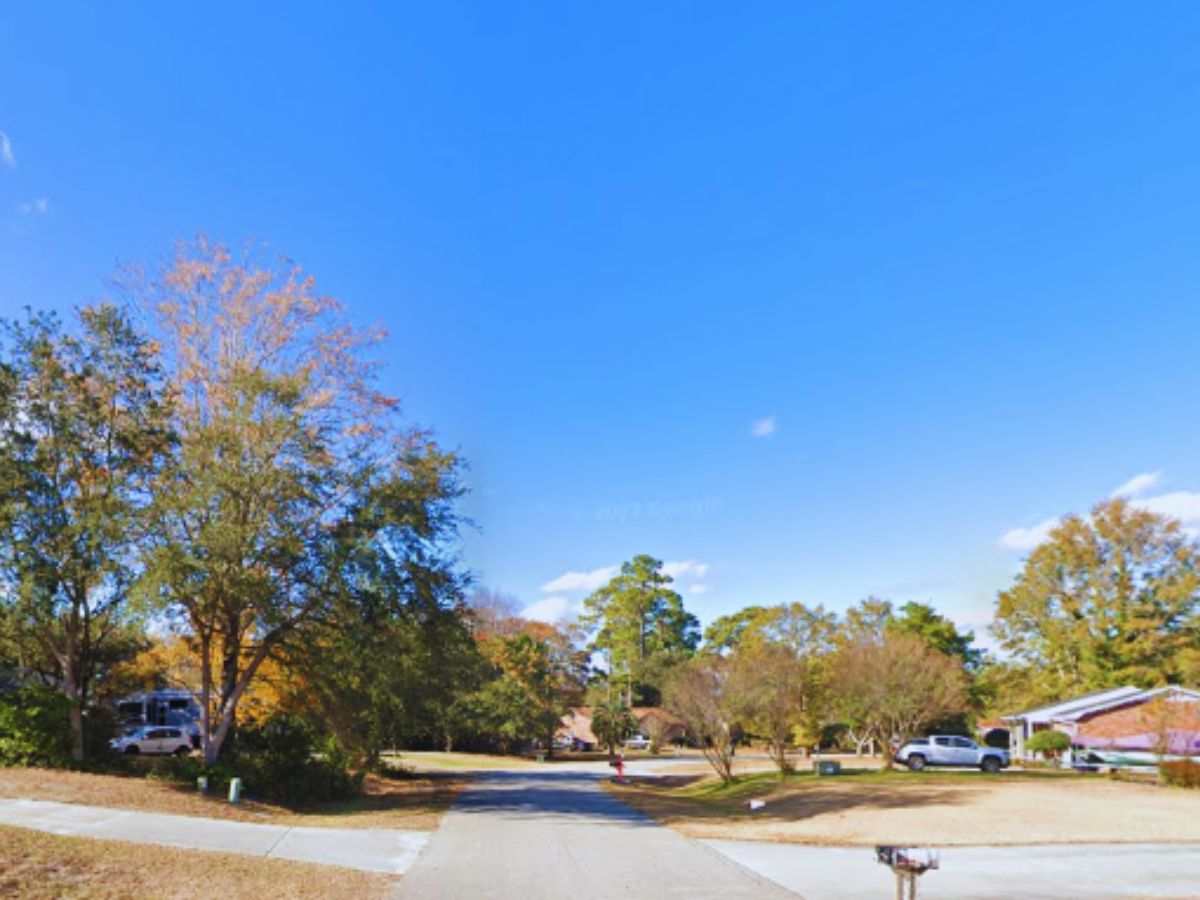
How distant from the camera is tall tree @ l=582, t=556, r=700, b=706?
73.3 meters

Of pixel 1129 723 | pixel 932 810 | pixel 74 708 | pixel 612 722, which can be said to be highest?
A: pixel 74 708

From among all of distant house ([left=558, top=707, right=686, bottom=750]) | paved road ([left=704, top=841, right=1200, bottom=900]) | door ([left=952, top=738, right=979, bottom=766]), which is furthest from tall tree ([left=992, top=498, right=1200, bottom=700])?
paved road ([left=704, top=841, right=1200, bottom=900])

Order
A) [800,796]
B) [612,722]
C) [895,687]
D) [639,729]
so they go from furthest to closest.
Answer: [639,729] < [612,722] < [895,687] < [800,796]

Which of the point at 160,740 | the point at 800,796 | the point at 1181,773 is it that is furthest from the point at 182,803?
the point at 1181,773

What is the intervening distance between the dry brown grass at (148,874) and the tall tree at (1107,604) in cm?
4357

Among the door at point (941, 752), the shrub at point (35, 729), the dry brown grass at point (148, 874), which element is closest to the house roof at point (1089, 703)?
the door at point (941, 752)

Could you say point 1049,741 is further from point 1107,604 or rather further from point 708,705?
point 708,705

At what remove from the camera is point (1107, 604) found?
44219 millimetres

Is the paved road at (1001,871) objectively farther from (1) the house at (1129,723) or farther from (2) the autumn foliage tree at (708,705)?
(1) the house at (1129,723)

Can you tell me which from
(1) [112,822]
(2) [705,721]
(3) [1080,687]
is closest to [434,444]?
(1) [112,822]

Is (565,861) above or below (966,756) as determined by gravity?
above

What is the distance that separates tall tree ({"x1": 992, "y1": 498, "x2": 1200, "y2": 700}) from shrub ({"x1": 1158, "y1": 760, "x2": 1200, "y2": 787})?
16.2m

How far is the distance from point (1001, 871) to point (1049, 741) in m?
29.2

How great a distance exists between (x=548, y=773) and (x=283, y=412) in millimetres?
26229
